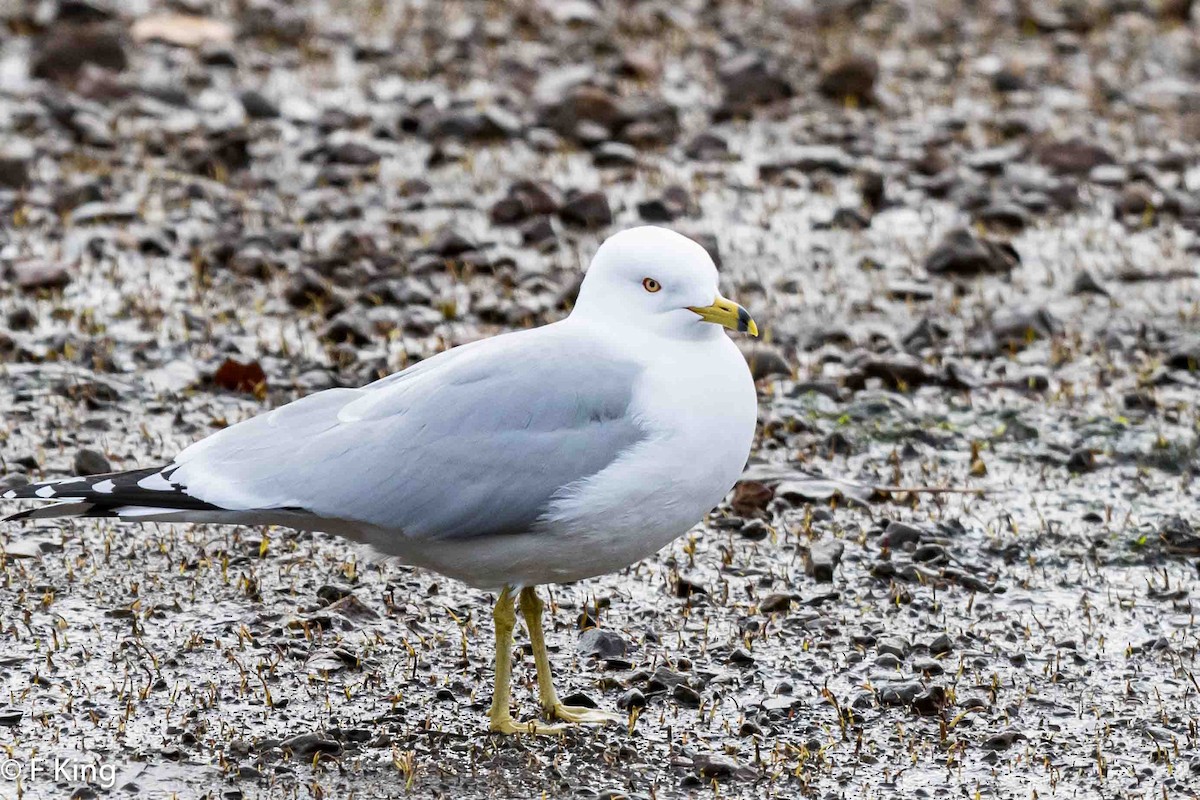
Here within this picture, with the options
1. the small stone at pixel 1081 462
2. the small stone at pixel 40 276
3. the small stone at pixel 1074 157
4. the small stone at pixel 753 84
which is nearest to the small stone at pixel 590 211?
the small stone at pixel 753 84

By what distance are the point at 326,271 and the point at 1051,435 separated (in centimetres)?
Answer: 347

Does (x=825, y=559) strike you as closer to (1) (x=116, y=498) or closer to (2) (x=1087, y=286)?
(1) (x=116, y=498)

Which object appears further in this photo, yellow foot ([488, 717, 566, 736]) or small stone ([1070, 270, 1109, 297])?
small stone ([1070, 270, 1109, 297])

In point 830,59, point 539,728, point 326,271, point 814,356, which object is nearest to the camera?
point 539,728

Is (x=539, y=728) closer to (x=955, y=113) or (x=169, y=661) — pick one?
(x=169, y=661)

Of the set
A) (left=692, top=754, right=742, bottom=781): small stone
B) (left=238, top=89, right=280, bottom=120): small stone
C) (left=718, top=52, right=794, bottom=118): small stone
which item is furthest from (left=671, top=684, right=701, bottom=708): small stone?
(left=718, top=52, right=794, bottom=118): small stone

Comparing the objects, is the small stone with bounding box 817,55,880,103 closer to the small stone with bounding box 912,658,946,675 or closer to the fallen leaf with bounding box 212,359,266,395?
the fallen leaf with bounding box 212,359,266,395

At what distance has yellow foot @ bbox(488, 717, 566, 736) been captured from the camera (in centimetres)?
453

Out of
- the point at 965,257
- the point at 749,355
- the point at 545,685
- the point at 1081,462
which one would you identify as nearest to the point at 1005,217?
the point at 965,257

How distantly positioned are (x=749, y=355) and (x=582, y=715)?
2.98m

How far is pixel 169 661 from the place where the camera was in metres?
4.85

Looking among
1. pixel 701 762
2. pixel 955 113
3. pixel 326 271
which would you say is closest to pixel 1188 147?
pixel 955 113

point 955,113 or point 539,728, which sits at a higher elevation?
point 955,113

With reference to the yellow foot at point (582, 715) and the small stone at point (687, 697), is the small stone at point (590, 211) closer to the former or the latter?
the small stone at point (687, 697)
